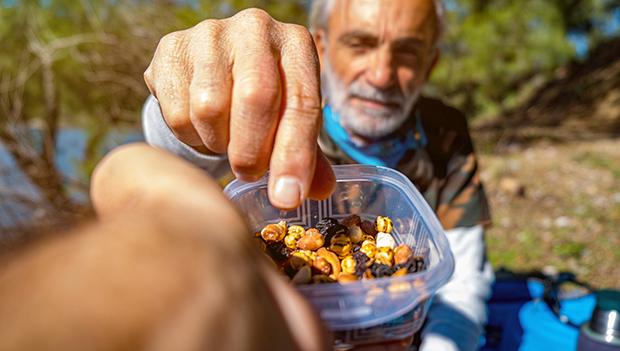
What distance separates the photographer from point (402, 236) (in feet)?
2.19

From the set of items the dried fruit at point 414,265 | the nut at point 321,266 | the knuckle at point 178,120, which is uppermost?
the knuckle at point 178,120

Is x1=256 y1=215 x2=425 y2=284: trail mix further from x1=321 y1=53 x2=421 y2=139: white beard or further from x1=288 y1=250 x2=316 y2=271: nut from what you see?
x1=321 y1=53 x2=421 y2=139: white beard

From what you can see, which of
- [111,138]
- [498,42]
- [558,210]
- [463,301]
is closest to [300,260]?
[463,301]

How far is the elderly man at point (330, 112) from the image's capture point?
56 cm

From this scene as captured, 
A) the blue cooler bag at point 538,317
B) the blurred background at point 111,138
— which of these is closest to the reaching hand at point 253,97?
the blue cooler bag at point 538,317

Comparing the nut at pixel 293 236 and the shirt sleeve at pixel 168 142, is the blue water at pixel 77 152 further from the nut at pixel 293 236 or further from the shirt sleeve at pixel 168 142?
the nut at pixel 293 236

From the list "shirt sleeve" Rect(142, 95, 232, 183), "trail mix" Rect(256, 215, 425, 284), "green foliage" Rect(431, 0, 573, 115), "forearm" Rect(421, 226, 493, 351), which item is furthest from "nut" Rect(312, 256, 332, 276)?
"green foliage" Rect(431, 0, 573, 115)

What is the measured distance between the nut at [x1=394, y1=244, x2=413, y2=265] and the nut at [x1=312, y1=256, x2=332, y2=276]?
7 centimetres

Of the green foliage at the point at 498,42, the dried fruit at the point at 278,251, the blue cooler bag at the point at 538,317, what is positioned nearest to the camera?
the dried fruit at the point at 278,251

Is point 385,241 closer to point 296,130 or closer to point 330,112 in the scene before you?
point 296,130

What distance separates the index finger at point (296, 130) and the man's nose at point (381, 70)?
983mm

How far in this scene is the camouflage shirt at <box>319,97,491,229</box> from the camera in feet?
5.01

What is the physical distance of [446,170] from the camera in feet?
5.24

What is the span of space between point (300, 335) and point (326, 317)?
0.15 metres
